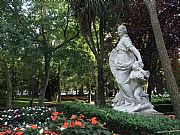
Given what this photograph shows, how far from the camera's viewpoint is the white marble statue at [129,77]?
6938mm

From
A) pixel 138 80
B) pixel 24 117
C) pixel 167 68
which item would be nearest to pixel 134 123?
pixel 138 80

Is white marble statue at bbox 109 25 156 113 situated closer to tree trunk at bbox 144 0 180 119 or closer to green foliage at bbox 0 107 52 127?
tree trunk at bbox 144 0 180 119

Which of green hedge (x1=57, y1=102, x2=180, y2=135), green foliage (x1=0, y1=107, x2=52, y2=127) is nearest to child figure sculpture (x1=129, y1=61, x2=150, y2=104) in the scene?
green hedge (x1=57, y1=102, x2=180, y2=135)

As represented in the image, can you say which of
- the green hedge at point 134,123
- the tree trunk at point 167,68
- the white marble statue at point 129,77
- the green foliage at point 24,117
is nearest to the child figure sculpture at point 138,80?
the white marble statue at point 129,77

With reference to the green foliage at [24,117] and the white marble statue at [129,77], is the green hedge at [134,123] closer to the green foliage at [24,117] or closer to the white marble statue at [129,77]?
the white marble statue at [129,77]

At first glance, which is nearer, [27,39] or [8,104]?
[27,39]

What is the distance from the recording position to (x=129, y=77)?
7188 millimetres

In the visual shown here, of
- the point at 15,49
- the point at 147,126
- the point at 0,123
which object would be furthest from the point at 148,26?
the point at 147,126

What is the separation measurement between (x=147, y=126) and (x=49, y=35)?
1239 cm

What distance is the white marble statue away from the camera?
6.94 meters

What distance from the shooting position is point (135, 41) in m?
13.3

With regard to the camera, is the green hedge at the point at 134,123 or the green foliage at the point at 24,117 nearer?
the green hedge at the point at 134,123

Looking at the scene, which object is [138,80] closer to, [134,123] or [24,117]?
[134,123]

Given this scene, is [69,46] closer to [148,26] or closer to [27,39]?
[27,39]
